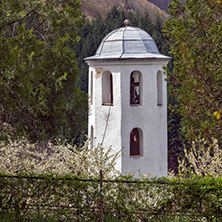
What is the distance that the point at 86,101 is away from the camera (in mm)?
17062

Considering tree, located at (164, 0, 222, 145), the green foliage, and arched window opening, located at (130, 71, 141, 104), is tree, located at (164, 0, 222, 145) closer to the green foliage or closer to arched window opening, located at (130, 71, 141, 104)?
arched window opening, located at (130, 71, 141, 104)

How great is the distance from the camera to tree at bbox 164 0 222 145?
13406mm

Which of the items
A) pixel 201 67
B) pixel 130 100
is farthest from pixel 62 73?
pixel 201 67

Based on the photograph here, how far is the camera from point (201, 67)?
44.6ft

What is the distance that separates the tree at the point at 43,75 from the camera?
44.2 feet

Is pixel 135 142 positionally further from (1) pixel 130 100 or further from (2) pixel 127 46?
(2) pixel 127 46

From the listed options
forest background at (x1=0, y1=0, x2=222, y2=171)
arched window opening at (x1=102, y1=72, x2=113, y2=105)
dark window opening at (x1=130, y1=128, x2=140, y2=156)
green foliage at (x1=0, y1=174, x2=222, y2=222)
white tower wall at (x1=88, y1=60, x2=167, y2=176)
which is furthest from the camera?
dark window opening at (x1=130, y1=128, x2=140, y2=156)

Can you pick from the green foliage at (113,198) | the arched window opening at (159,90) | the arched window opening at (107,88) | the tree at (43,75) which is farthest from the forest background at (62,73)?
the green foliage at (113,198)

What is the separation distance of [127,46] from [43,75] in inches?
102

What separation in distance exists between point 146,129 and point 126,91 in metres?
1.29

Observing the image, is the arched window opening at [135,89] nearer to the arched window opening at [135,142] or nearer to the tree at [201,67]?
the arched window opening at [135,142]

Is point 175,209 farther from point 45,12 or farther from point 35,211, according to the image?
point 45,12

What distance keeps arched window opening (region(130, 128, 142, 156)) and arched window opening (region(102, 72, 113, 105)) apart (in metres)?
1.16

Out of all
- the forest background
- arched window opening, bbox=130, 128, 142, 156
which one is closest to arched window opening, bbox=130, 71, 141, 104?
arched window opening, bbox=130, 128, 142, 156
